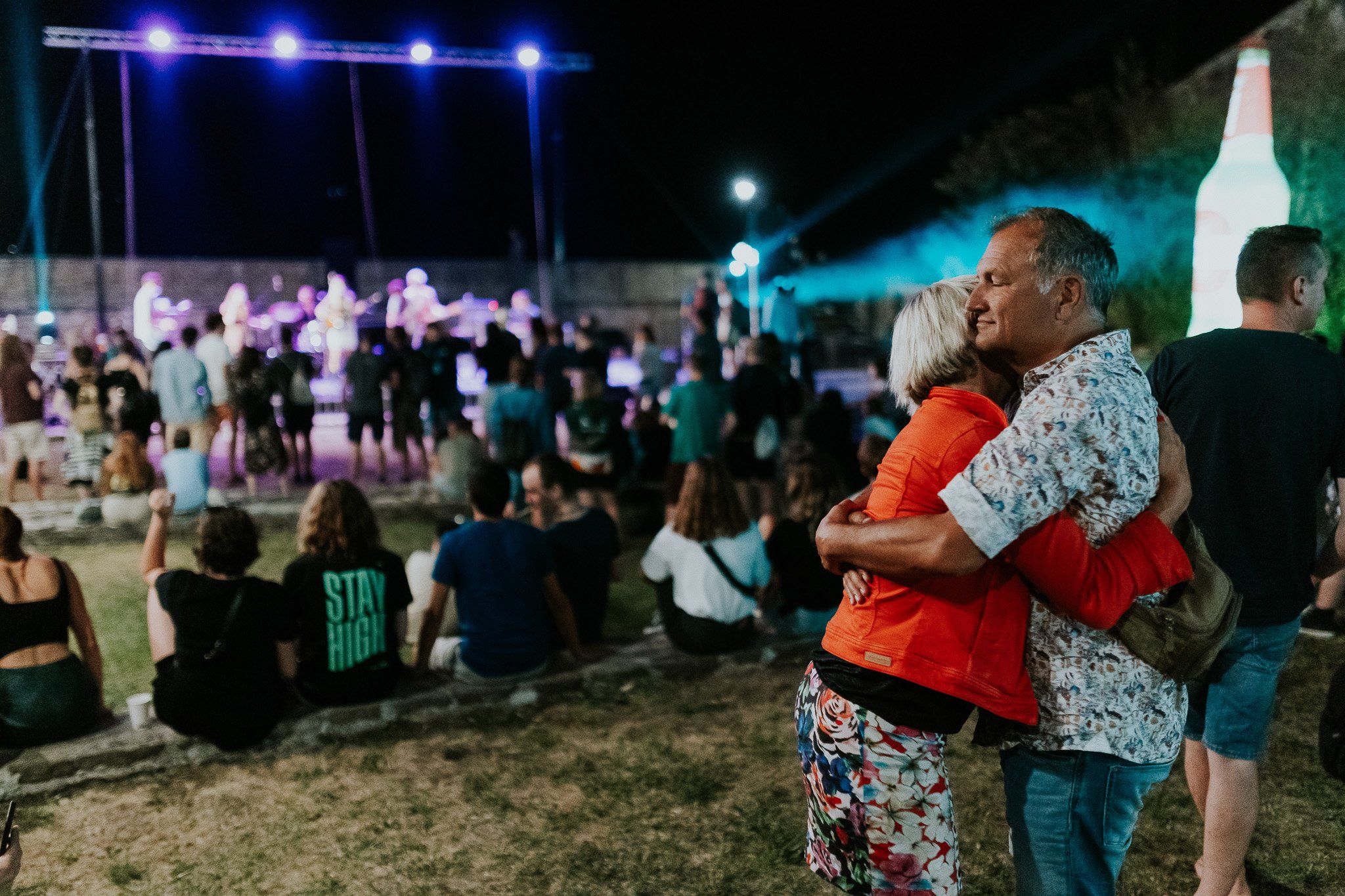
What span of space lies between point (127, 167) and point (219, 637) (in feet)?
42.0

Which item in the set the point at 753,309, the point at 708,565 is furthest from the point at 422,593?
the point at 753,309

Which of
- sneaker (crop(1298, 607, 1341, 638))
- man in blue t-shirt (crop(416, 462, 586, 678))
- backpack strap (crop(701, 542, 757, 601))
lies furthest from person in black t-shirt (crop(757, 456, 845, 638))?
sneaker (crop(1298, 607, 1341, 638))

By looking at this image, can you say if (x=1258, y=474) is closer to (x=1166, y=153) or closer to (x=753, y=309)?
(x=753, y=309)

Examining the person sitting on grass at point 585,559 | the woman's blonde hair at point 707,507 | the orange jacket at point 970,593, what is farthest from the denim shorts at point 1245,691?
the person sitting on grass at point 585,559

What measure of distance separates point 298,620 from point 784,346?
821cm

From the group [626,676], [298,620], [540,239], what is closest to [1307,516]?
[626,676]

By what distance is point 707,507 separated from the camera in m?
4.55

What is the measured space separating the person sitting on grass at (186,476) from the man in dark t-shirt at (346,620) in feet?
13.7

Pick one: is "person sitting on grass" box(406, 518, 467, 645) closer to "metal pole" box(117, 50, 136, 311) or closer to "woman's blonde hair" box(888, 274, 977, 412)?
"woman's blonde hair" box(888, 274, 977, 412)

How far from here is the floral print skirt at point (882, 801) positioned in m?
1.62

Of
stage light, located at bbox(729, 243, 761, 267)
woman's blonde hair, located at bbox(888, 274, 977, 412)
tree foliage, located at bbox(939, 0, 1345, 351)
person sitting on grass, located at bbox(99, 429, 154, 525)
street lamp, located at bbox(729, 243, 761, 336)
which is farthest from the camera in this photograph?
stage light, located at bbox(729, 243, 761, 267)

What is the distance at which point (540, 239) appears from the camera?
16391mm

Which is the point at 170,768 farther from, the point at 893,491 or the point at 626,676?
the point at 893,491

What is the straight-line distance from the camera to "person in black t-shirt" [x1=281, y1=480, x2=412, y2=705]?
3.94 meters
